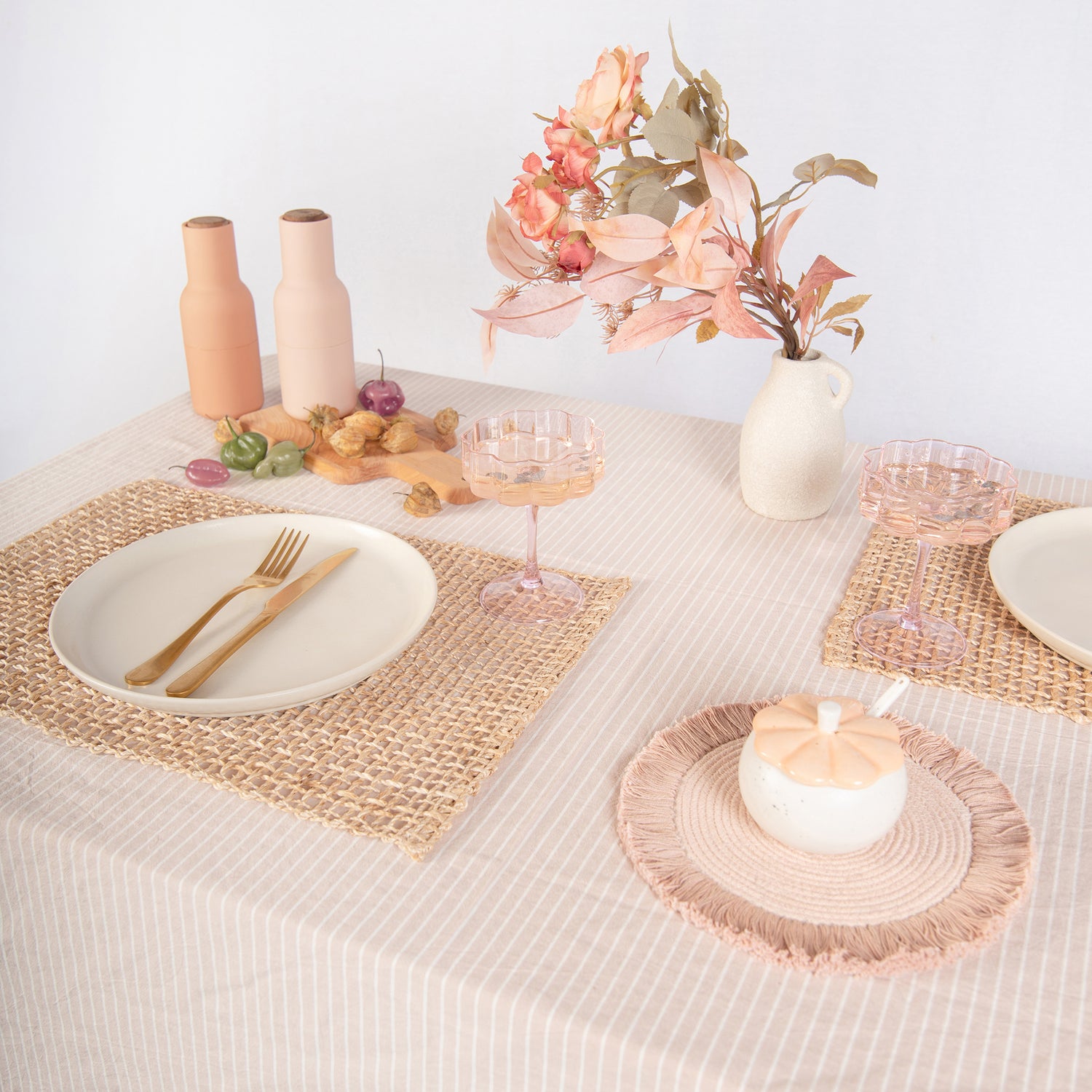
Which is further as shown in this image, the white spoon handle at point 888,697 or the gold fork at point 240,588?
the gold fork at point 240,588

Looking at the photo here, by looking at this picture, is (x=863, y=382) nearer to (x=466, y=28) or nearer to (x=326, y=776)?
(x=466, y=28)

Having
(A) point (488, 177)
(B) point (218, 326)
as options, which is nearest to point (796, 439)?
(B) point (218, 326)

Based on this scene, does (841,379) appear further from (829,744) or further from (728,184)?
(829,744)

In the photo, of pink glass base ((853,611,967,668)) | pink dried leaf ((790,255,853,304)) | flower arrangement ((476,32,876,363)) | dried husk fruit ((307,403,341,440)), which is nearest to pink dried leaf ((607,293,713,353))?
flower arrangement ((476,32,876,363))

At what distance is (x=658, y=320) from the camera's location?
99 cm

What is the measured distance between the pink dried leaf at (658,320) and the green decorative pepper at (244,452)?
0.51 metres

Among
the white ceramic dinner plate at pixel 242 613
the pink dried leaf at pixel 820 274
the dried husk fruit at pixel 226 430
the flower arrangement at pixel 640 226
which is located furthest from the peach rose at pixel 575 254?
the dried husk fruit at pixel 226 430

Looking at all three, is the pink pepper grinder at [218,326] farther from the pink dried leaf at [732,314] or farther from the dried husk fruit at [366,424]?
the pink dried leaf at [732,314]

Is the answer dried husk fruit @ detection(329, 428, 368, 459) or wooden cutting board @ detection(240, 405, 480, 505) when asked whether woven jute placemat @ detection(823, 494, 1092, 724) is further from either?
dried husk fruit @ detection(329, 428, 368, 459)

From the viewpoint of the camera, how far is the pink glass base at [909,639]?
94 cm

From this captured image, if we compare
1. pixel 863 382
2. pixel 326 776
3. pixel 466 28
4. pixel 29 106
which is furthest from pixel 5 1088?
pixel 29 106

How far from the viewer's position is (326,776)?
2.56 ft

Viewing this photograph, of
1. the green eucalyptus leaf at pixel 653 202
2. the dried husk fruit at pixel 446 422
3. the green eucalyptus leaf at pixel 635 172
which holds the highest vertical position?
the green eucalyptus leaf at pixel 635 172

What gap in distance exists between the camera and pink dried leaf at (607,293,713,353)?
0.98 m
